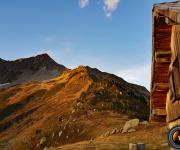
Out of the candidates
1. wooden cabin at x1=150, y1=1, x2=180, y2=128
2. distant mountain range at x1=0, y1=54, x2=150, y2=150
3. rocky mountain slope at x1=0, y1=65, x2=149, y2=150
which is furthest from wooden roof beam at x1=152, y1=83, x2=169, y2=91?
distant mountain range at x1=0, y1=54, x2=150, y2=150

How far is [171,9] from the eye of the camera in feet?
38.3

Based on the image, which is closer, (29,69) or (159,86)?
(159,86)

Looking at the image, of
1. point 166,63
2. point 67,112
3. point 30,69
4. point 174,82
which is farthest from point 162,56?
point 30,69

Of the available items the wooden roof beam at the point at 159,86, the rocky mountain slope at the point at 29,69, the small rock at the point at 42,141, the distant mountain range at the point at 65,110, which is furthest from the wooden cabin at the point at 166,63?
the rocky mountain slope at the point at 29,69

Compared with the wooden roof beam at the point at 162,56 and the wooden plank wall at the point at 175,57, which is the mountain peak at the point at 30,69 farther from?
the wooden plank wall at the point at 175,57

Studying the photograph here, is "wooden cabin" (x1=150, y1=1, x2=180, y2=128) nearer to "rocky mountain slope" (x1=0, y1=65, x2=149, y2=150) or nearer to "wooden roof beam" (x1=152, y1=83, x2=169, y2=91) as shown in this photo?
"wooden roof beam" (x1=152, y1=83, x2=169, y2=91)

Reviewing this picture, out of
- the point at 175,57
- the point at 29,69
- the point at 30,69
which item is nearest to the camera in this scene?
the point at 175,57

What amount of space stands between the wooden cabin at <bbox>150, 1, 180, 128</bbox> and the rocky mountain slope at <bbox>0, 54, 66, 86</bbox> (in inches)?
5110

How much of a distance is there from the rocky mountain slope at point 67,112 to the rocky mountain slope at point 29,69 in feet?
188

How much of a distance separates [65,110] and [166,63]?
175 feet

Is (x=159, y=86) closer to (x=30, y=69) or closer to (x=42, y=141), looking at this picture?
(x=42, y=141)

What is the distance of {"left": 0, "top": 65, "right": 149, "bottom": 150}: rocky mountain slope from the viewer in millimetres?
55438

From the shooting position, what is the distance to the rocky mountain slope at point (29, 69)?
15345 cm

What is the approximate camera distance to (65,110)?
67750 mm
